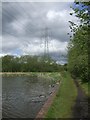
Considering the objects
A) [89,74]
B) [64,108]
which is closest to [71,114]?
[64,108]

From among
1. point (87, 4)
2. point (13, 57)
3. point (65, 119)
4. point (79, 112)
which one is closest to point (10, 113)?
point (79, 112)

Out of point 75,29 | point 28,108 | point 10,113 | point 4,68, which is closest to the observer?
point 75,29

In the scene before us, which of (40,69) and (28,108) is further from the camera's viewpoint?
(40,69)

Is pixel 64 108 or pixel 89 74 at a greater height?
pixel 89 74

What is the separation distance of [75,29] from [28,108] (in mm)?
11507

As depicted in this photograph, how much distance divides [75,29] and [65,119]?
5630mm

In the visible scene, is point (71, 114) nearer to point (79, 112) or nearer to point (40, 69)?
point (79, 112)

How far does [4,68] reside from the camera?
158875mm

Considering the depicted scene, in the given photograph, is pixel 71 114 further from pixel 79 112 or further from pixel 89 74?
pixel 89 74

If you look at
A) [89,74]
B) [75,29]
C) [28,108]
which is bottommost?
[28,108]

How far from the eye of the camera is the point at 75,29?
19.4 metres

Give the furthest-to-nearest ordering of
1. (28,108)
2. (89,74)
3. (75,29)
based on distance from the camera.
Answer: (28,108) → (89,74) → (75,29)

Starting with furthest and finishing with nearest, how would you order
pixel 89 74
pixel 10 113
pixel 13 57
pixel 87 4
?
1. pixel 13 57
2. pixel 10 113
3. pixel 89 74
4. pixel 87 4

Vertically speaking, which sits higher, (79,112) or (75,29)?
(75,29)
